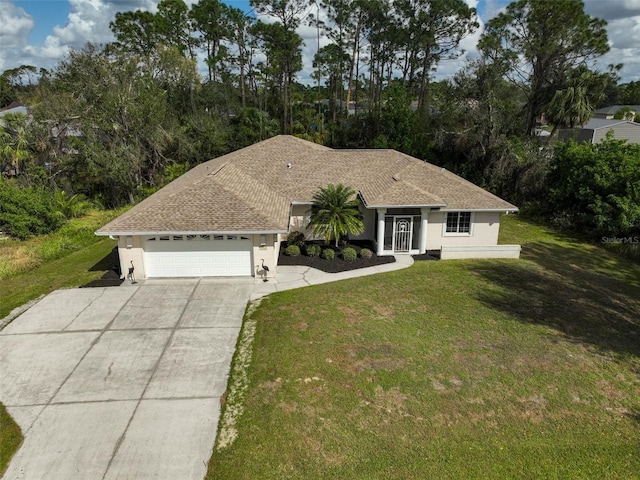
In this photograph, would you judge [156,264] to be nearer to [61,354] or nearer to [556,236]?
[61,354]

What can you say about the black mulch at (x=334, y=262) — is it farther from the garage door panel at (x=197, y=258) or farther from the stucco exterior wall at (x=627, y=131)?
the stucco exterior wall at (x=627, y=131)

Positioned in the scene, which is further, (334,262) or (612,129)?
(612,129)

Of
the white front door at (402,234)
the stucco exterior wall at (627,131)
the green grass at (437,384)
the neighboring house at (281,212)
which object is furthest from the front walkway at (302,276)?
the stucco exterior wall at (627,131)

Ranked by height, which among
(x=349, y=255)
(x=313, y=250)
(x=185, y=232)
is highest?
(x=185, y=232)

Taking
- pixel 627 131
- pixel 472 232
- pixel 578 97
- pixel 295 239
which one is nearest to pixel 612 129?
pixel 627 131

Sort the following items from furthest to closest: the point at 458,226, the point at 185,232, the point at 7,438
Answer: the point at 458,226 < the point at 185,232 < the point at 7,438

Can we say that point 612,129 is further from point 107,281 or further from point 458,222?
point 107,281
